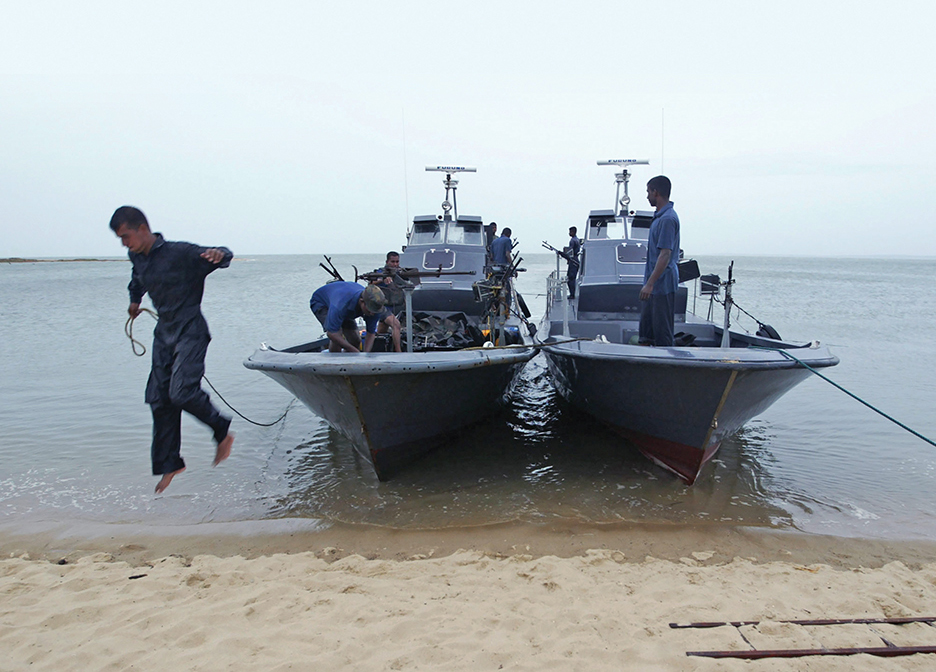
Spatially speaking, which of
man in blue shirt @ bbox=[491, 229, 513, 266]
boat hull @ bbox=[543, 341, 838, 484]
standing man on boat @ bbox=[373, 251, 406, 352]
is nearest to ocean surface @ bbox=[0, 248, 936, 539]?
boat hull @ bbox=[543, 341, 838, 484]

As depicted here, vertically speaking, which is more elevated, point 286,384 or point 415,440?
point 286,384

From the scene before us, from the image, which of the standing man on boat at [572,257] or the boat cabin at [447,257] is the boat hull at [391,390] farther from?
the standing man on boat at [572,257]

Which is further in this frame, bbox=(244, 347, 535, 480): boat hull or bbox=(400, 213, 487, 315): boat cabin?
bbox=(400, 213, 487, 315): boat cabin

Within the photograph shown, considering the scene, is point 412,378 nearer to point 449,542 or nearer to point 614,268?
point 449,542

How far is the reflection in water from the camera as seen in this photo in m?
4.95

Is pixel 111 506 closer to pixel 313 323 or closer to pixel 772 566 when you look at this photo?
pixel 772 566

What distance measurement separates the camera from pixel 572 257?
10.8m

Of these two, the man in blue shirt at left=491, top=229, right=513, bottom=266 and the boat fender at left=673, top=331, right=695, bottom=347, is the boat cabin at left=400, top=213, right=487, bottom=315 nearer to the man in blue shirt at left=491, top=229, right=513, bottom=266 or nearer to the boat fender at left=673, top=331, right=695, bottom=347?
the man in blue shirt at left=491, top=229, right=513, bottom=266

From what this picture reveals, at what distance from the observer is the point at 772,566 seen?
3.91 meters

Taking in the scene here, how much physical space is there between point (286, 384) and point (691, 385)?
3827 mm

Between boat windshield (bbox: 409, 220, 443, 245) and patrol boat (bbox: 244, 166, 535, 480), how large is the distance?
222 cm

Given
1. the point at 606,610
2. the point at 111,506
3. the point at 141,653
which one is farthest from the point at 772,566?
the point at 111,506

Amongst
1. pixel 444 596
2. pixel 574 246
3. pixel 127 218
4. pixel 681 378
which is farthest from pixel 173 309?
pixel 574 246

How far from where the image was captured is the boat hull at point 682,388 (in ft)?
15.2
